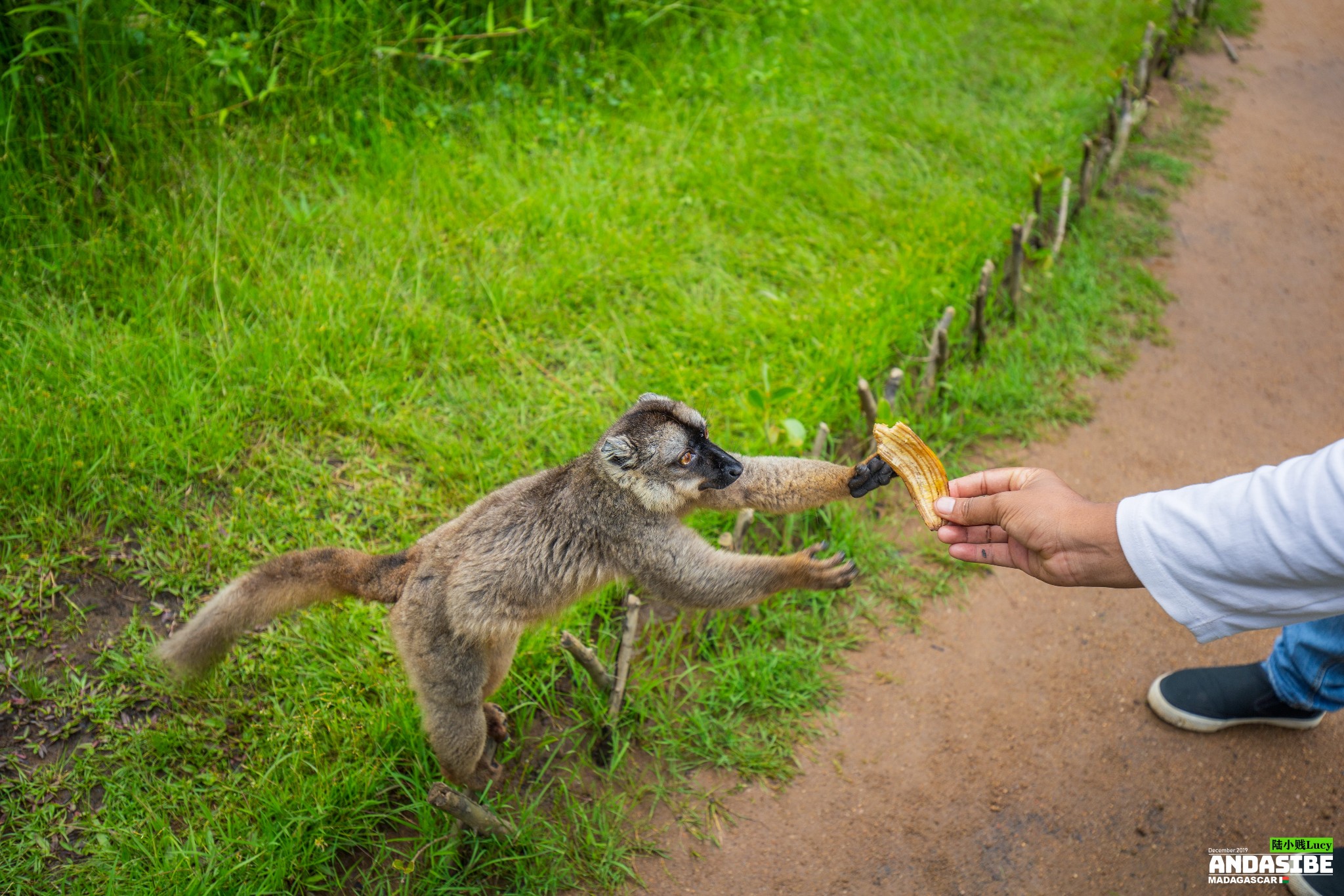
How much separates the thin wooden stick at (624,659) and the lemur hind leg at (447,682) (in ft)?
2.10

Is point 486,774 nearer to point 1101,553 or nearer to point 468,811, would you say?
point 468,811

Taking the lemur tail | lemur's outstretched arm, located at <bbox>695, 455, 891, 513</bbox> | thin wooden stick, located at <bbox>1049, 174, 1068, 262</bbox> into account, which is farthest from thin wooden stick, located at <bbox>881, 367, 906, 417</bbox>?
the lemur tail

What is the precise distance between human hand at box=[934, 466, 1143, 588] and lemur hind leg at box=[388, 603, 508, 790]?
1.99 meters

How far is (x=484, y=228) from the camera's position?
6414 millimetres

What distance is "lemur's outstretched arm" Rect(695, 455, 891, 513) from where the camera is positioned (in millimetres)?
3941

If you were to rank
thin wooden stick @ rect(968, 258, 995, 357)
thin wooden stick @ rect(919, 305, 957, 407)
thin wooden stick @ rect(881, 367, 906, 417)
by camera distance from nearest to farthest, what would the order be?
thin wooden stick @ rect(881, 367, 906, 417), thin wooden stick @ rect(919, 305, 957, 407), thin wooden stick @ rect(968, 258, 995, 357)

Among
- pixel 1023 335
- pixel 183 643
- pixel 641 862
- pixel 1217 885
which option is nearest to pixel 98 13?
pixel 183 643

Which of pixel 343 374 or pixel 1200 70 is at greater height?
pixel 1200 70

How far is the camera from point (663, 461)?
3812mm

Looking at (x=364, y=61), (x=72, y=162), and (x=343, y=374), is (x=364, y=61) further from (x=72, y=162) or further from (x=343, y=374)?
(x=343, y=374)

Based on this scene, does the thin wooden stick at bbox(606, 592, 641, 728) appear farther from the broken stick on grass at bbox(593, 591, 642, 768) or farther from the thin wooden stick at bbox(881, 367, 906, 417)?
the thin wooden stick at bbox(881, 367, 906, 417)

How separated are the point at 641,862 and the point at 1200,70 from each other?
1078 cm

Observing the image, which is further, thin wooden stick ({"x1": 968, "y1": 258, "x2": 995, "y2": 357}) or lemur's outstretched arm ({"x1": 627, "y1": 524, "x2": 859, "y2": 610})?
thin wooden stick ({"x1": 968, "y1": 258, "x2": 995, "y2": 357})

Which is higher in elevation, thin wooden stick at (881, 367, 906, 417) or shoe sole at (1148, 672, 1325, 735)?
thin wooden stick at (881, 367, 906, 417)
